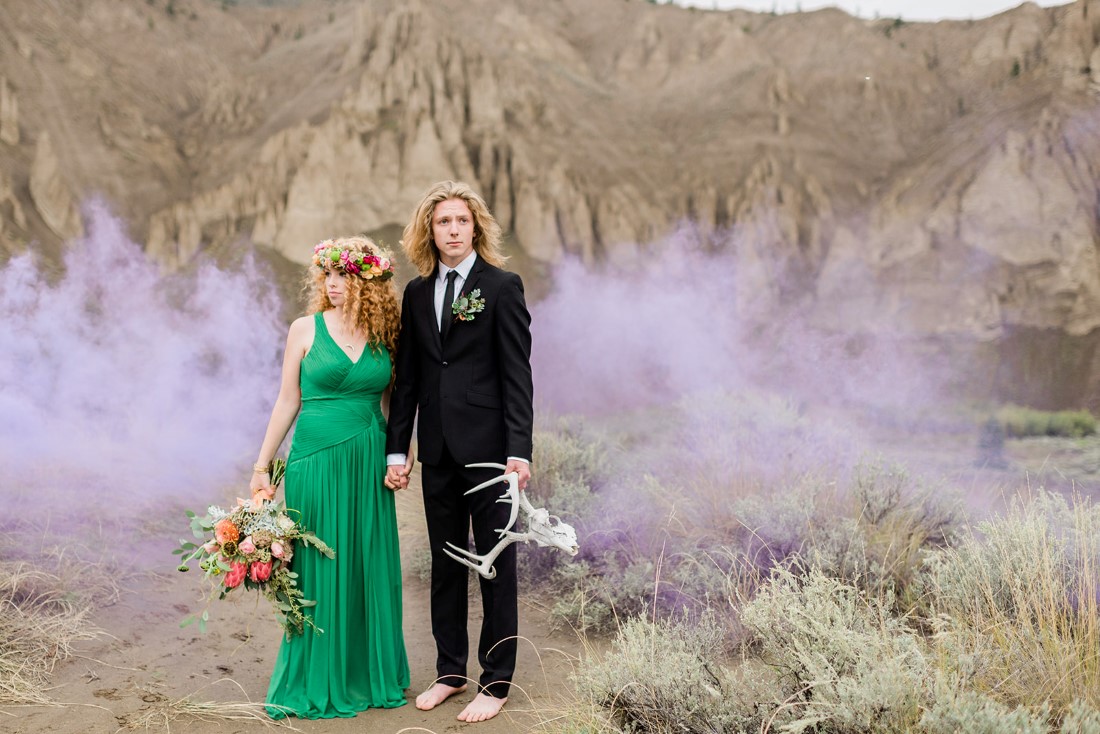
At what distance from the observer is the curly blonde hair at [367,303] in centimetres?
305

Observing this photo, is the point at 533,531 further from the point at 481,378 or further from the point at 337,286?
the point at 337,286

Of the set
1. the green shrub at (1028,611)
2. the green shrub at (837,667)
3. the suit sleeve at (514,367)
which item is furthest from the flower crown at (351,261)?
the green shrub at (1028,611)

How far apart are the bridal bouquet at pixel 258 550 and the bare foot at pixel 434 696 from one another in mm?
498

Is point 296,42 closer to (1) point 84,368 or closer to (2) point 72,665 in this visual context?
(1) point 84,368

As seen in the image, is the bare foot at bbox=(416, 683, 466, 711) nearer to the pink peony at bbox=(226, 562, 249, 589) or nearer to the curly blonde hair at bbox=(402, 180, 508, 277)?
the pink peony at bbox=(226, 562, 249, 589)

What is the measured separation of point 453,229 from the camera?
297cm

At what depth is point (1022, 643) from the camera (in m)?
2.53

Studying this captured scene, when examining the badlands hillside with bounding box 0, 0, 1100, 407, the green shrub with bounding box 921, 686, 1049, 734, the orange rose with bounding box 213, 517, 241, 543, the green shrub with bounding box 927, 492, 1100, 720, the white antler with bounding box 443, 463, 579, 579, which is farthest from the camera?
the badlands hillside with bounding box 0, 0, 1100, 407

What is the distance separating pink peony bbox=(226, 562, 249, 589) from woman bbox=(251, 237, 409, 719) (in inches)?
9.2

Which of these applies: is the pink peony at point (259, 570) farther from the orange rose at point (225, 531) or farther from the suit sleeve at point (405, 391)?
the suit sleeve at point (405, 391)

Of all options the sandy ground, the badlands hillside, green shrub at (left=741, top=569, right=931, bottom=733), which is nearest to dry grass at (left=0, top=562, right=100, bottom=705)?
the sandy ground

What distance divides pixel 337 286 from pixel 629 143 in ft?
29.2

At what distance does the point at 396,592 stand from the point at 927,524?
8.62 feet

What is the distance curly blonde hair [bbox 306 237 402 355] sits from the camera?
3049 millimetres
